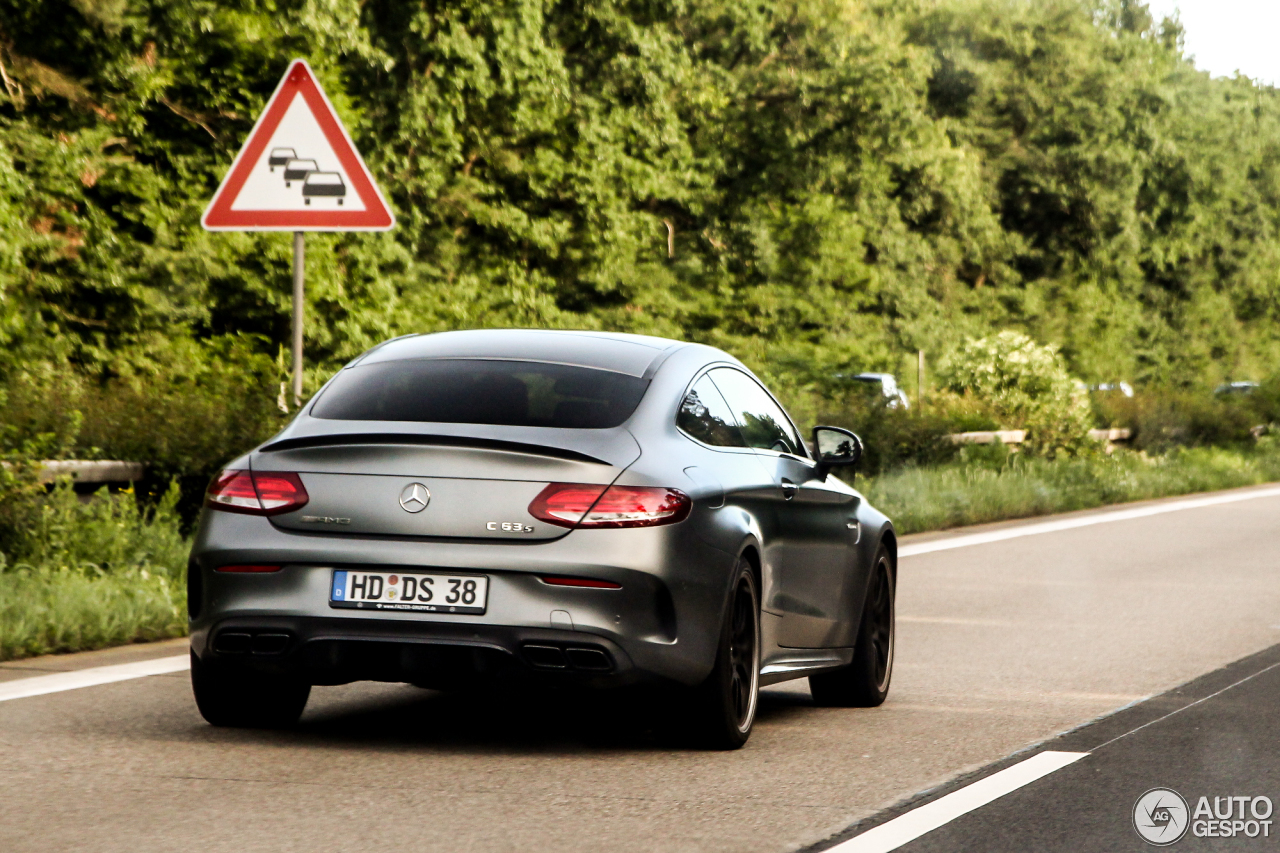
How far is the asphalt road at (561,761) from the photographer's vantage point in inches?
216

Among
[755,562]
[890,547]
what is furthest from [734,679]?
[890,547]

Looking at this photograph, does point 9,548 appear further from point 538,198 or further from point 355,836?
point 538,198

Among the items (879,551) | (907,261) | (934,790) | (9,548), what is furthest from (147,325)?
(907,261)

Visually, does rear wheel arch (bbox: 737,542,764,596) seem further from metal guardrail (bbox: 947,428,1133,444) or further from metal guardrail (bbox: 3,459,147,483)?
metal guardrail (bbox: 947,428,1133,444)

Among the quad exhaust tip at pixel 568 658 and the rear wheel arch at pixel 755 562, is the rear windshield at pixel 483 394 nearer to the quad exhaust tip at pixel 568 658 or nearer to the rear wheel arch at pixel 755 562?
the rear wheel arch at pixel 755 562

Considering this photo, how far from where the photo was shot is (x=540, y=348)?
7.41 meters

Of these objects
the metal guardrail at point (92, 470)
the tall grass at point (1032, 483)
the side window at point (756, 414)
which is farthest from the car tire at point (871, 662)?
A: the tall grass at point (1032, 483)

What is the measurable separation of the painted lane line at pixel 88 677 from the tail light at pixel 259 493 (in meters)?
1.65

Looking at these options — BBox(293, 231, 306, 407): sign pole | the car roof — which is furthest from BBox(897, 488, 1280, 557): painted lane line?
the car roof

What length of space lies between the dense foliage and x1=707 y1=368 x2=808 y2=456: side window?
4.15m

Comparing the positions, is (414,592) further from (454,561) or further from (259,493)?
(259,493)

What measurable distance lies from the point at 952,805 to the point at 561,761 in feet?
4.57

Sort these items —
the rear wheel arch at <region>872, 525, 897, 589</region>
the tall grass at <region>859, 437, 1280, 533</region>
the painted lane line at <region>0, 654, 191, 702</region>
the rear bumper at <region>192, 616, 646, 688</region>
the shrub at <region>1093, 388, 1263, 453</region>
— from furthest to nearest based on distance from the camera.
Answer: the shrub at <region>1093, 388, 1263, 453</region>, the tall grass at <region>859, 437, 1280, 533</region>, the rear wheel arch at <region>872, 525, 897, 589</region>, the painted lane line at <region>0, 654, 191, 702</region>, the rear bumper at <region>192, 616, 646, 688</region>

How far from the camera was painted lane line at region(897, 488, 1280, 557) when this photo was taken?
698 inches
